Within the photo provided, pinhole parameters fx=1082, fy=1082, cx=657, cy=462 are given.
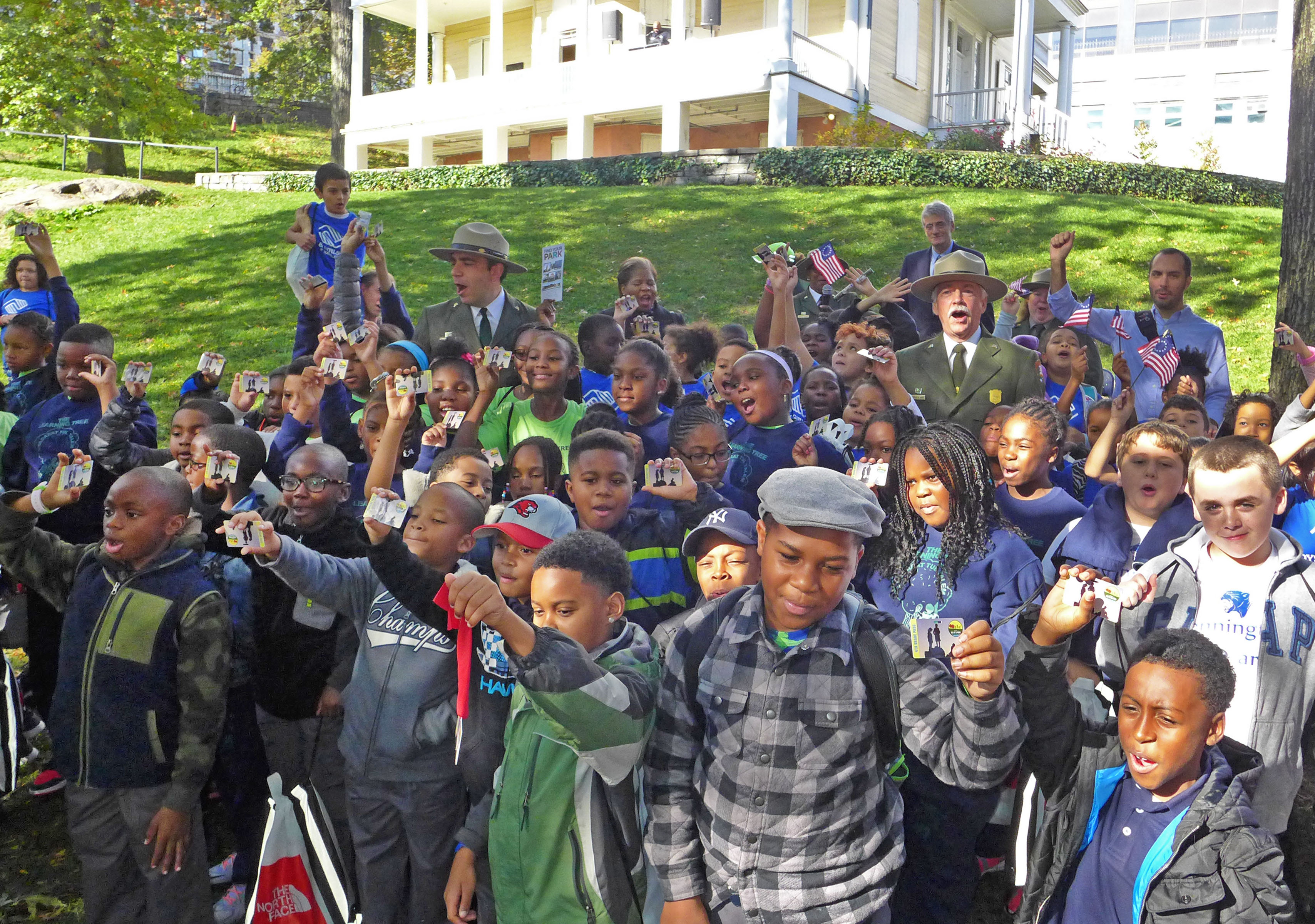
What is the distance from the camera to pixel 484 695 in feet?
10.8

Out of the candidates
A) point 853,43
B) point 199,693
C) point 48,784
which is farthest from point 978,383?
point 853,43

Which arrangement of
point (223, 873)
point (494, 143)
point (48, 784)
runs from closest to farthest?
point (223, 873) < point (48, 784) < point (494, 143)

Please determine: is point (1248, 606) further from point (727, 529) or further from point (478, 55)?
point (478, 55)

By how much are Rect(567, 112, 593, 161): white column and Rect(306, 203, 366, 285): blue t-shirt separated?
17782 mm

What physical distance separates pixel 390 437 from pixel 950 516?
2118 mm

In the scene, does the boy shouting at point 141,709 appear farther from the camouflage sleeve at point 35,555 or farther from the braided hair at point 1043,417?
the braided hair at point 1043,417

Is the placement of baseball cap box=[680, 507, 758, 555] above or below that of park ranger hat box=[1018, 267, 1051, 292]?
below

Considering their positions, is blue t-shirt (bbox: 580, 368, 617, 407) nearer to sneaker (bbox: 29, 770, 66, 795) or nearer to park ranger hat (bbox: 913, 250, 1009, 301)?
park ranger hat (bbox: 913, 250, 1009, 301)

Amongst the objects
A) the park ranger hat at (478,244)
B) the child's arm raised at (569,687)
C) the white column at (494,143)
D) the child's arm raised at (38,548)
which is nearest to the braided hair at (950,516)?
the child's arm raised at (569,687)

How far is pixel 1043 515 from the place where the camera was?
4.21m

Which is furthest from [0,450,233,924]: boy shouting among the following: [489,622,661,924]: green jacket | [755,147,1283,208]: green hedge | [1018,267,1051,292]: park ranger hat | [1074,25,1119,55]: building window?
[1074,25,1119,55]: building window

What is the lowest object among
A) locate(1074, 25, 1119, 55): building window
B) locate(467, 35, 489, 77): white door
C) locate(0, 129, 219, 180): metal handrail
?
locate(0, 129, 219, 180): metal handrail

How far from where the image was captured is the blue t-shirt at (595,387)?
580cm

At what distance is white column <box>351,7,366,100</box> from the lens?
27828 millimetres
